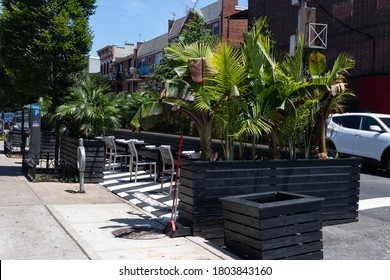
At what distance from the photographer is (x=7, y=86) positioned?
17.4m

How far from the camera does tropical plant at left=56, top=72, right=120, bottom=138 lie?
1198cm

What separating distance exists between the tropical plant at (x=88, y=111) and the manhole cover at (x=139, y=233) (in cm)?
564

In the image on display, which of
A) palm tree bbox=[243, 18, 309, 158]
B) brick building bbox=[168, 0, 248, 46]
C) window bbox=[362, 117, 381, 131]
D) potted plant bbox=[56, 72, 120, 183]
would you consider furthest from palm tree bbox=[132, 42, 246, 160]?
brick building bbox=[168, 0, 248, 46]

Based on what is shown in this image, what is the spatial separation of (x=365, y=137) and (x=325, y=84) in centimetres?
712

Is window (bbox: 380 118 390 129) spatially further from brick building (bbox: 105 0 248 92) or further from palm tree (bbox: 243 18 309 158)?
brick building (bbox: 105 0 248 92)

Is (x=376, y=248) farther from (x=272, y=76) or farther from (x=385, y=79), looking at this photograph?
(x=385, y=79)

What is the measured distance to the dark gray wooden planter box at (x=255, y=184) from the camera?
6.28 meters

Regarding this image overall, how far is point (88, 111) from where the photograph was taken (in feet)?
39.0

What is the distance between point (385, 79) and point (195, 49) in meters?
17.7

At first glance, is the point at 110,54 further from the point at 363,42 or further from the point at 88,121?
the point at 88,121

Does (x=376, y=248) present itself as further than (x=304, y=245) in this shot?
Yes

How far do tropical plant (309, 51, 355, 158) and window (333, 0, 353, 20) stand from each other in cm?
1873

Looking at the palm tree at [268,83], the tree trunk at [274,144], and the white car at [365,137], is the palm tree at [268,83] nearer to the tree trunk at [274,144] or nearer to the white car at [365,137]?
the tree trunk at [274,144]

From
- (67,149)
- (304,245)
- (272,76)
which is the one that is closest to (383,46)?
(67,149)
